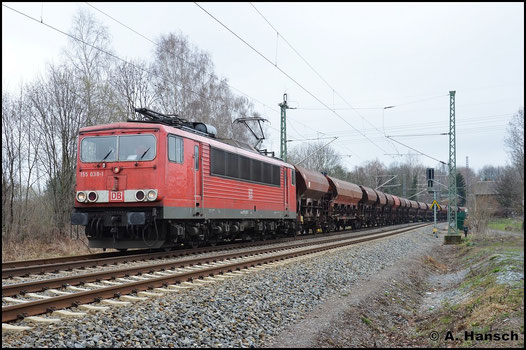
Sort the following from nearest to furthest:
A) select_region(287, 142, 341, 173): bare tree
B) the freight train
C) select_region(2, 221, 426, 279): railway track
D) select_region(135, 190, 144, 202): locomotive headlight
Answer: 1. select_region(2, 221, 426, 279): railway track
2. select_region(135, 190, 144, 202): locomotive headlight
3. the freight train
4. select_region(287, 142, 341, 173): bare tree

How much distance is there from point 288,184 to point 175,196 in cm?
960

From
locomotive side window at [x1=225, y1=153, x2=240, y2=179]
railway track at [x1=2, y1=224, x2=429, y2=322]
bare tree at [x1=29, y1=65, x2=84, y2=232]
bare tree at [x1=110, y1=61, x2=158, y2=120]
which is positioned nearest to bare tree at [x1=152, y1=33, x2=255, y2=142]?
bare tree at [x1=110, y1=61, x2=158, y2=120]

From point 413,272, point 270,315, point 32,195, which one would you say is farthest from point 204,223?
point 32,195

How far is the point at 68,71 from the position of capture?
22.4 m

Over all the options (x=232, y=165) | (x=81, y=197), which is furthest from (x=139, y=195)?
(x=232, y=165)

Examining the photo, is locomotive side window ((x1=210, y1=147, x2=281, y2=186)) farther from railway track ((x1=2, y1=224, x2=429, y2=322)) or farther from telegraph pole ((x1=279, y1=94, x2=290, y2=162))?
telegraph pole ((x1=279, y1=94, x2=290, y2=162))

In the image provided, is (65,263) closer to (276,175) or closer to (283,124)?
(276,175)

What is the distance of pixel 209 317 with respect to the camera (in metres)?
6.25

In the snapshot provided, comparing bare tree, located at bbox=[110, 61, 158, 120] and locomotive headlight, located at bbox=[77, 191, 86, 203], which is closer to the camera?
locomotive headlight, located at bbox=[77, 191, 86, 203]

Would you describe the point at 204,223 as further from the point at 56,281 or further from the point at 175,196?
the point at 56,281

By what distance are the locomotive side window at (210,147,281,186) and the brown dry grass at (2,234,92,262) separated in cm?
513

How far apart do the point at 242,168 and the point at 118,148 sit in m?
5.05

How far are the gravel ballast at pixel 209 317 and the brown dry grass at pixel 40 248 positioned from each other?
8.08 m

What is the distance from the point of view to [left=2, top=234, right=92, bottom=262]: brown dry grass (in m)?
14.3
